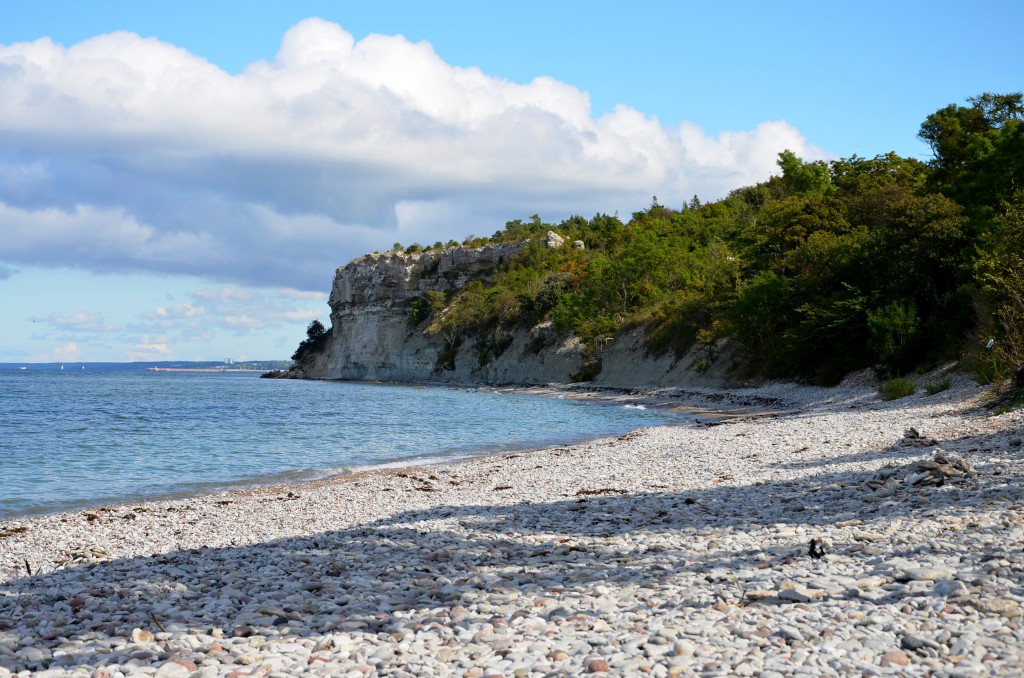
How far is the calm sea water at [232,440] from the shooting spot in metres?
19.8

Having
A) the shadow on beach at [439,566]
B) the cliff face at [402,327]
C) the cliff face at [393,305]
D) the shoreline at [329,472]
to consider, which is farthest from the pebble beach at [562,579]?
the cliff face at [393,305]

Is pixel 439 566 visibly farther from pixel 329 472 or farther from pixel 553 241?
pixel 553 241

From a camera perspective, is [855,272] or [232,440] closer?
[232,440]

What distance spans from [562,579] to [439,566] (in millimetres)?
1571

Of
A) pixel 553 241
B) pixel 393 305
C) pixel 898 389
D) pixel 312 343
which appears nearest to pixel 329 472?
pixel 898 389

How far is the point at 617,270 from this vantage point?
7812cm

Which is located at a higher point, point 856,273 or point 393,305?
point 393,305

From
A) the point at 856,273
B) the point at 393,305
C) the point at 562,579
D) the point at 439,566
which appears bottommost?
the point at 439,566

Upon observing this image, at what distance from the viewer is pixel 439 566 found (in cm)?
873

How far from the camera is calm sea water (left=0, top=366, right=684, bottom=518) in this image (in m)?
19.8

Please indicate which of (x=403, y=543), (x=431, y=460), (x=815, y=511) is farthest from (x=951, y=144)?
(x=403, y=543)

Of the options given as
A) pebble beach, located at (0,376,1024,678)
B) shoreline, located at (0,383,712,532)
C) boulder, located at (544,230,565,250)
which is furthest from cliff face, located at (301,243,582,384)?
pebble beach, located at (0,376,1024,678)

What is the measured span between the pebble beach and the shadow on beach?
4 cm

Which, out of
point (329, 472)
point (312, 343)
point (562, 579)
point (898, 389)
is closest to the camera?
point (562, 579)
